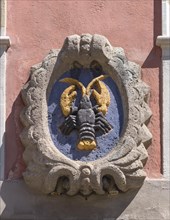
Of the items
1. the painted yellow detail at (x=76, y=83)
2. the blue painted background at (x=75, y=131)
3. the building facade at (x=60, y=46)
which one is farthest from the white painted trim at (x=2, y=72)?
the painted yellow detail at (x=76, y=83)

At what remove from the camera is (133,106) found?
1180cm

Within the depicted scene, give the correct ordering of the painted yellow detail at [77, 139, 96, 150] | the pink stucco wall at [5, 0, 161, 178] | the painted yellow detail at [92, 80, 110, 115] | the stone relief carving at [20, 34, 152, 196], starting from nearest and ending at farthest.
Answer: the stone relief carving at [20, 34, 152, 196], the painted yellow detail at [77, 139, 96, 150], the painted yellow detail at [92, 80, 110, 115], the pink stucco wall at [5, 0, 161, 178]

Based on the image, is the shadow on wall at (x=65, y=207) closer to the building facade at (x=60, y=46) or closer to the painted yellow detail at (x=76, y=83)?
the building facade at (x=60, y=46)

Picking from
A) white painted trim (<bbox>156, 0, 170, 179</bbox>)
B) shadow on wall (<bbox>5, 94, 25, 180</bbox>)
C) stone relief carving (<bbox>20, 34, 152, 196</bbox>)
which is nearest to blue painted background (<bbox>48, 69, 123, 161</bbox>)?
stone relief carving (<bbox>20, 34, 152, 196</bbox>)

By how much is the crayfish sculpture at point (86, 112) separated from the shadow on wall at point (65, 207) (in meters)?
0.47

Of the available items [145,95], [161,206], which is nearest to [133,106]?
[145,95]

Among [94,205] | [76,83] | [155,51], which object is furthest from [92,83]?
[94,205]

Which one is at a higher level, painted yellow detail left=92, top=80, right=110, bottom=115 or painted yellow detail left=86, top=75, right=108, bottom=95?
painted yellow detail left=86, top=75, right=108, bottom=95

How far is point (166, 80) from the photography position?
11992mm

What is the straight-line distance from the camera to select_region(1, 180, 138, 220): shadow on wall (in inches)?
459

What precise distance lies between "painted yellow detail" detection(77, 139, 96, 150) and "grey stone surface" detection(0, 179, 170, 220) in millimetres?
422

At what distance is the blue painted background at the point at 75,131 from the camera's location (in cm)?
1174

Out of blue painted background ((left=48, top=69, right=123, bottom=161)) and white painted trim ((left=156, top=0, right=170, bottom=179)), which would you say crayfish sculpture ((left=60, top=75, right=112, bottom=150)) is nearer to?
blue painted background ((left=48, top=69, right=123, bottom=161))

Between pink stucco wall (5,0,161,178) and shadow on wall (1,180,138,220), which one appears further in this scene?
pink stucco wall (5,0,161,178)
